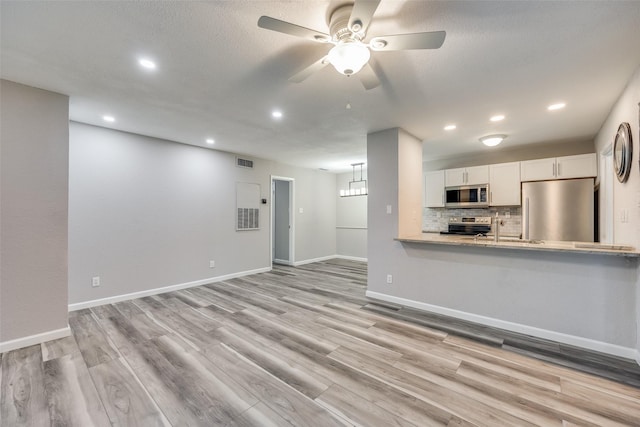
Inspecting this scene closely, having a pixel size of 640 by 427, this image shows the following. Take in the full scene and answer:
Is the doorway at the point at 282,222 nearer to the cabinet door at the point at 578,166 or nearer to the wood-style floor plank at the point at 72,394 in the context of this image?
the wood-style floor plank at the point at 72,394

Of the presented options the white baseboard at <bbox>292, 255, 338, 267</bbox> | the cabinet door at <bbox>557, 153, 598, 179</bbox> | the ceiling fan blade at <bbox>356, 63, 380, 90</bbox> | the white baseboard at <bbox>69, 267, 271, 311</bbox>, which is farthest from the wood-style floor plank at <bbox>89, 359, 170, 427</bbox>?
the cabinet door at <bbox>557, 153, 598, 179</bbox>

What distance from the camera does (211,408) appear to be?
182cm

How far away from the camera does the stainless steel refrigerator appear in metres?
4.02

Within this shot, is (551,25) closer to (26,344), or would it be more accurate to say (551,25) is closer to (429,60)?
(429,60)

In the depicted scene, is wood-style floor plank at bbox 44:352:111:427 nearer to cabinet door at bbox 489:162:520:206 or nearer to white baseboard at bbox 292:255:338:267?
white baseboard at bbox 292:255:338:267

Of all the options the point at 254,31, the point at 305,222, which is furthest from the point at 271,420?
the point at 305,222

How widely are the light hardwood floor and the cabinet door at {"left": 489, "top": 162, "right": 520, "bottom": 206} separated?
2.83 m

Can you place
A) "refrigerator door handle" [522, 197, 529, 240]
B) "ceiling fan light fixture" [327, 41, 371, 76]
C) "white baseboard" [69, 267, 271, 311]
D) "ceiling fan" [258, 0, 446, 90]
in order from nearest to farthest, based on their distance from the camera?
1. "ceiling fan" [258, 0, 446, 90]
2. "ceiling fan light fixture" [327, 41, 371, 76]
3. "white baseboard" [69, 267, 271, 311]
4. "refrigerator door handle" [522, 197, 529, 240]

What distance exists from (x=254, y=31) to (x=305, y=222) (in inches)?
216

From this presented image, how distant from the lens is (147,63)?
2.26m

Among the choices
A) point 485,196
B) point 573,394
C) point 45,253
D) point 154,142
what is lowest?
point 573,394

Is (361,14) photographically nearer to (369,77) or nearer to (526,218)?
(369,77)

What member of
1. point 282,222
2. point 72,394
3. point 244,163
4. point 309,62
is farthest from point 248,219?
point 309,62

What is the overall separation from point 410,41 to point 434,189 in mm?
4547
